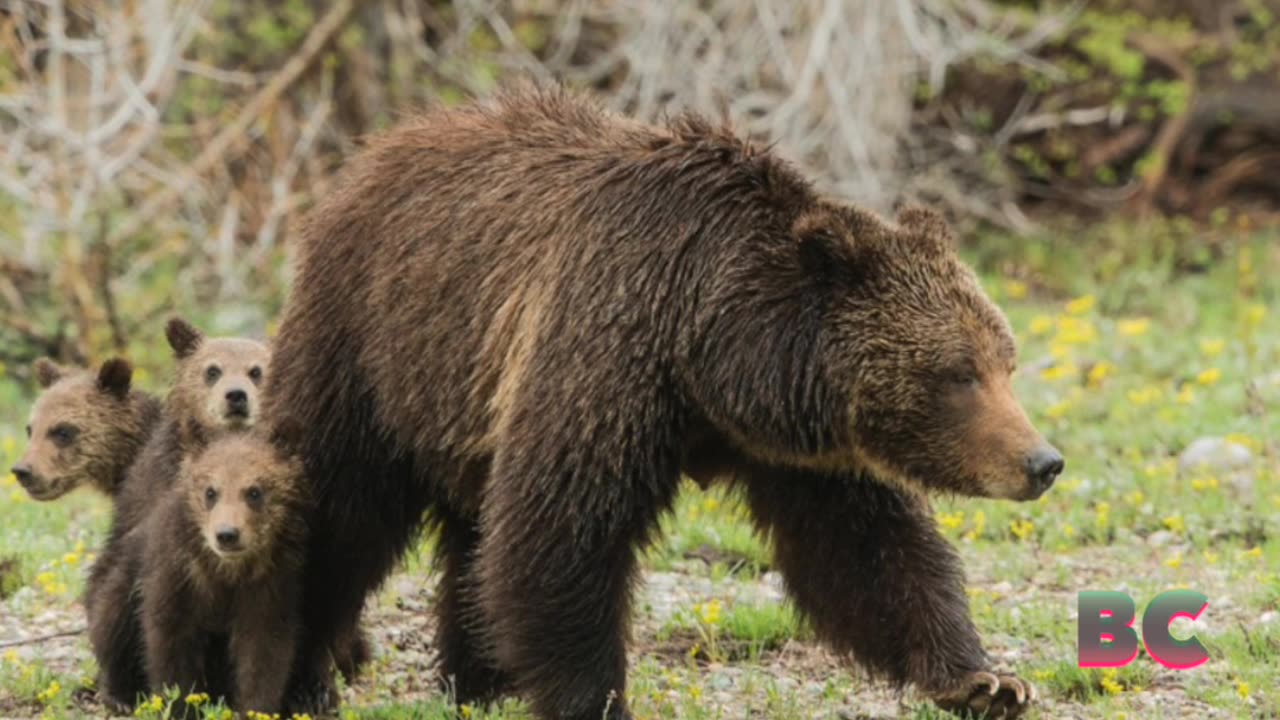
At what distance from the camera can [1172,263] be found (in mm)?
15391

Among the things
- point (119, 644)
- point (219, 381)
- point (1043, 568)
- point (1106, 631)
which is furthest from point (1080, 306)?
point (119, 644)

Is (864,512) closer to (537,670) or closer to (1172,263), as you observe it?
(537,670)

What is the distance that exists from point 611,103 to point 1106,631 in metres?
7.87

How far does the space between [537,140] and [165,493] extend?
1.74 metres

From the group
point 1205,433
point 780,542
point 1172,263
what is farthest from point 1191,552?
point 1172,263

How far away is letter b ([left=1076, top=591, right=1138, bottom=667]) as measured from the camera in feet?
22.4

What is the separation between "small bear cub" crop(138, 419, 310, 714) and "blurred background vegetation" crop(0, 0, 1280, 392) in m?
5.68

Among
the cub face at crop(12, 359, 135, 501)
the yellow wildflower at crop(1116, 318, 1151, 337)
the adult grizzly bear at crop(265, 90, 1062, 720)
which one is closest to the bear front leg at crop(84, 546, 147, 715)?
the adult grizzly bear at crop(265, 90, 1062, 720)

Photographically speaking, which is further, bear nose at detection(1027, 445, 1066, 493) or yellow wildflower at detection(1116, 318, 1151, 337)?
yellow wildflower at detection(1116, 318, 1151, 337)

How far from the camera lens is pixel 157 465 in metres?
7.09

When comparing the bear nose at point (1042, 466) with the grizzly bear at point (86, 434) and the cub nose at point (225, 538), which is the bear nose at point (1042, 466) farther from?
the grizzly bear at point (86, 434)

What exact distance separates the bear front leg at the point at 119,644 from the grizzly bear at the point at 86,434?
96 centimetres

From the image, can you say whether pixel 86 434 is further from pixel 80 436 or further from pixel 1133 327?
pixel 1133 327

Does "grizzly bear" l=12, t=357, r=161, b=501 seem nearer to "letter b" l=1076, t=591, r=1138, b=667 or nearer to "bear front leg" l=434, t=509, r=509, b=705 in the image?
"bear front leg" l=434, t=509, r=509, b=705
